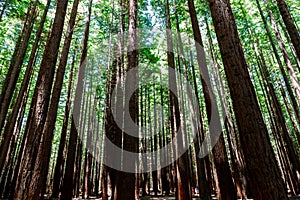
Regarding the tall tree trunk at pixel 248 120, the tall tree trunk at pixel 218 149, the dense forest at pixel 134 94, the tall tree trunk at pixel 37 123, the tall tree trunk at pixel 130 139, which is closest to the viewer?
the tall tree trunk at pixel 248 120

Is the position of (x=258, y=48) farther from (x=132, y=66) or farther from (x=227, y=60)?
(x=227, y=60)

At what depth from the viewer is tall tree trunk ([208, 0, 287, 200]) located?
2723 millimetres

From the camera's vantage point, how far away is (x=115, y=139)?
9078 mm

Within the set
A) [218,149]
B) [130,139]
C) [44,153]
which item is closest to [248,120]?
[130,139]

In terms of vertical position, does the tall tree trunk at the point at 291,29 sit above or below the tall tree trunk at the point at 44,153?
above

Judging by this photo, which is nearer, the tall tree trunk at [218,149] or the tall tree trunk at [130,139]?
the tall tree trunk at [130,139]

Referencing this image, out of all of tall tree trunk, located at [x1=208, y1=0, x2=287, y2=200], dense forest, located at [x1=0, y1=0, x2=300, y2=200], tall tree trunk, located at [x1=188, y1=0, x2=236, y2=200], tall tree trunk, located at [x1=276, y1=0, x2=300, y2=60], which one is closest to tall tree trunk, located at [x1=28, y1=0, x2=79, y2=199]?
dense forest, located at [x1=0, y1=0, x2=300, y2=200]

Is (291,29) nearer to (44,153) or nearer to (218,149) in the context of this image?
(218,149)

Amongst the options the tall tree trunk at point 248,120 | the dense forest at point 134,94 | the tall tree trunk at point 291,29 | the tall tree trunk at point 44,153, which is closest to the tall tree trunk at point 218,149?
the dense forest at point 134,94

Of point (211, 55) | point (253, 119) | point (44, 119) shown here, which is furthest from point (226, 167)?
point (211, 55)

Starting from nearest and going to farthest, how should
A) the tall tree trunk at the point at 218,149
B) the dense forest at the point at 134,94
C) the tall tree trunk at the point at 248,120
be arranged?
the tall tree trunk at the point at 248,120 < the dense forest at the point at 134,94 < the tall tree trunk at the point at 218,149

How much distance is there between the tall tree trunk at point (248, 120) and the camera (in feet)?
8.93

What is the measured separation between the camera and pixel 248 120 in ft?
9.96

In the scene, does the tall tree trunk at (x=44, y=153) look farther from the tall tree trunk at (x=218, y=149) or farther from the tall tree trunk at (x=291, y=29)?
the tall tree trunk at (x=291, y=29)
